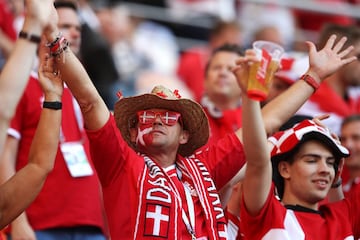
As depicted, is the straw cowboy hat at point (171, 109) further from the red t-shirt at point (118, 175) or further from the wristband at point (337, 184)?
the wristband at point (337, 184)

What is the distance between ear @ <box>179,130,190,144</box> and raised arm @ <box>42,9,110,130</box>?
1.58ft

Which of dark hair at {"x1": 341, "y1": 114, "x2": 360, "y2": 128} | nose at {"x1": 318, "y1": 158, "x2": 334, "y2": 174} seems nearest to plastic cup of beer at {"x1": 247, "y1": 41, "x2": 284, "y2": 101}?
nose at {"x1": 318, "y1": 158, "x2": 334, "y2": 174}

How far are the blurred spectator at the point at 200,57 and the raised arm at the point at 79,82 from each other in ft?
16.3

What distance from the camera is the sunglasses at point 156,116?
210 inches

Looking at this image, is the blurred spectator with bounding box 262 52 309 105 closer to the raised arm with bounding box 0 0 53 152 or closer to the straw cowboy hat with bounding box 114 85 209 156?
the straw cowboy hat with bounding box 114 85 209 156

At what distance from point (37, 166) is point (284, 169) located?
1466mm

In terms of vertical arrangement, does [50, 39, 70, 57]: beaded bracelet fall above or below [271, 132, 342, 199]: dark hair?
above

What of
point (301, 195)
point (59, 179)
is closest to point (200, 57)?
A: point (59, 179)

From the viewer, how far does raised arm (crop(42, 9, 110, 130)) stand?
16.2 feet

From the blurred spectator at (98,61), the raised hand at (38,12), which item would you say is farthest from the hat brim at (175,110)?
the blurred spectator at (98,61)

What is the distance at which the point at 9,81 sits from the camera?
169 inches

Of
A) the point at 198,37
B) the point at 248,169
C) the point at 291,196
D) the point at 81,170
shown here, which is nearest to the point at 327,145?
the point at 291,196

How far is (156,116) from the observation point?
535cm

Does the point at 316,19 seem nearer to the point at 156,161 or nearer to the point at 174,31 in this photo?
the point at 174,31
